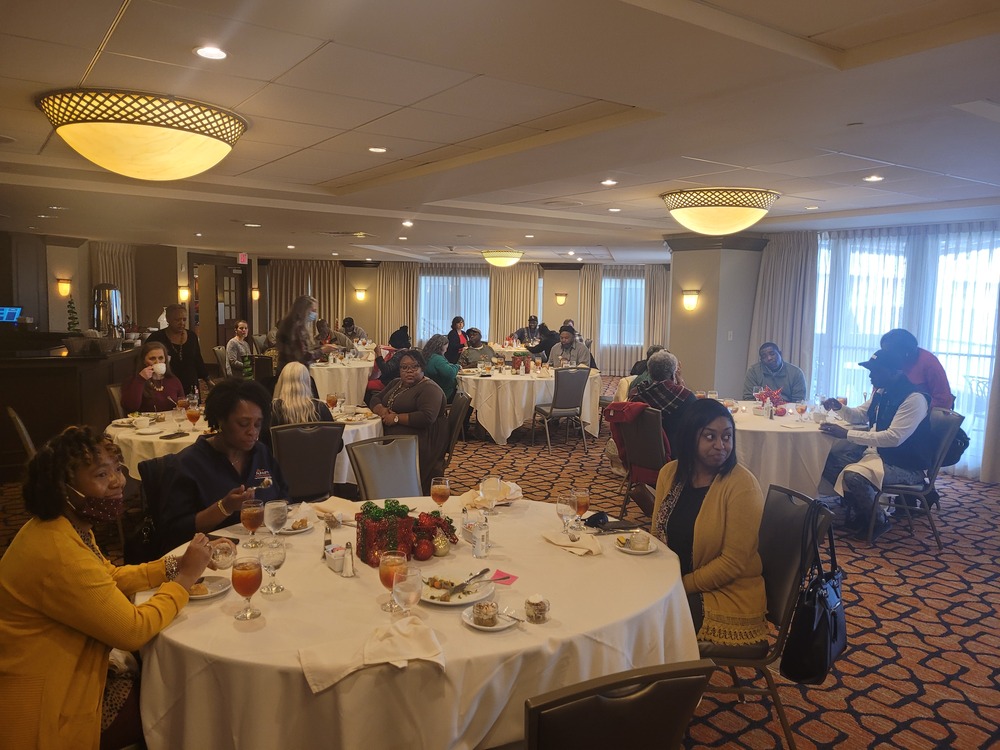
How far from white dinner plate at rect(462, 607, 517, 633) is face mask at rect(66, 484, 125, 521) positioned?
1.08 meters

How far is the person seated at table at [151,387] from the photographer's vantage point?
5.44 metres

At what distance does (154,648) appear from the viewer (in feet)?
6.41

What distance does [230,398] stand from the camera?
3049 millimetres

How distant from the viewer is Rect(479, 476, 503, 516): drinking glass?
3092 millimetres

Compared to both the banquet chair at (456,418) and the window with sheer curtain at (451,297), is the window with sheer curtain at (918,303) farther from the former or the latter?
the window with sheer curtain at (451,297)

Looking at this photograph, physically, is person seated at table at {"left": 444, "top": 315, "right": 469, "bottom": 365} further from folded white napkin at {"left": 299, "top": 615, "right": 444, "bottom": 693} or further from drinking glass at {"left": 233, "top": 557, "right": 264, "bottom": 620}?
folded white napkin at {"left": 299, "top": 615, "right": 444, "bottom": 693}

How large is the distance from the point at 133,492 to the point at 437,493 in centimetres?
290

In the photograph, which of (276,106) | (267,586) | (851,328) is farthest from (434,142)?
(851,328)

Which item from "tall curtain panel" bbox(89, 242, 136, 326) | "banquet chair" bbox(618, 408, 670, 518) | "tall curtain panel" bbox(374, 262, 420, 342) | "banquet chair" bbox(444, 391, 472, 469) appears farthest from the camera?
"tall curtain panel" bbox(374, 262, 420, 342)

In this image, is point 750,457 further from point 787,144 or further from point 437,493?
point 437,493

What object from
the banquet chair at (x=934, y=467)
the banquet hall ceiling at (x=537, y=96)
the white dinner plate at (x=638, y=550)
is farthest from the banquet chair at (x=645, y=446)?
the white dinner plate at (x=638, y=550)

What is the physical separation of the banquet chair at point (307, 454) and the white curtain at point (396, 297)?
15.4 metres

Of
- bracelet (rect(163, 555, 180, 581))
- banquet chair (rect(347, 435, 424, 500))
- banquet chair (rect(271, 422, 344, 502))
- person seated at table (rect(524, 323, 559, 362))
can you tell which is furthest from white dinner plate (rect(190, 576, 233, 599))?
person seated at table (rect(524, 323, 559, 362))

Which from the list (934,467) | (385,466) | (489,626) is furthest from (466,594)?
(934,467)
